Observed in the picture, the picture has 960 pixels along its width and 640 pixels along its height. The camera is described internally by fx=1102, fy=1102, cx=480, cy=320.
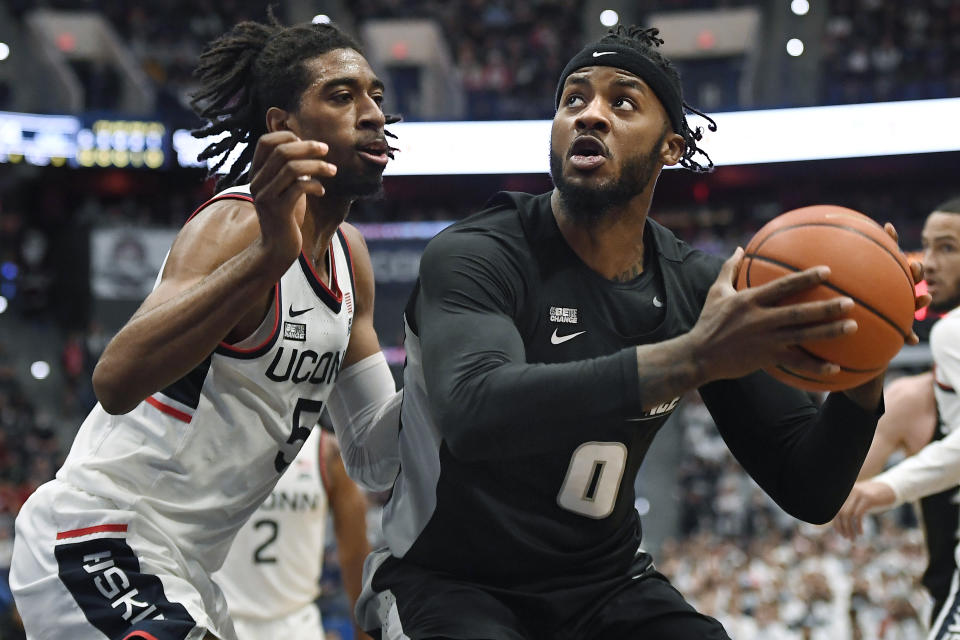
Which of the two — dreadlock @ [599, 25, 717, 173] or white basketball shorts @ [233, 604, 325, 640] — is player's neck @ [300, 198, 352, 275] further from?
white basketball shorts @ [233, 604, 325, 640]

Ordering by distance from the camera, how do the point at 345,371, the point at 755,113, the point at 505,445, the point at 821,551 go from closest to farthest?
1. the point at 505,445
2. the point at 345,371
3. the point at 821,551
4. the point at 755,113

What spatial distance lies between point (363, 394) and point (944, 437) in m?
2.70

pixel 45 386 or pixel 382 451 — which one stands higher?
pixel 382 451

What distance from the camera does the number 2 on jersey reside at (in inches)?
110

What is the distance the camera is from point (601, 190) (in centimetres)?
284

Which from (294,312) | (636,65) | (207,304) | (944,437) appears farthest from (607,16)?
(207,304)

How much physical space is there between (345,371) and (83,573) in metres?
1.06

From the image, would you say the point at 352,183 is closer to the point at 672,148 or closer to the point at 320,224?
the point at 320,224

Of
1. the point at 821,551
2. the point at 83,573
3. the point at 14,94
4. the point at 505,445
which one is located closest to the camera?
the point at 505,445

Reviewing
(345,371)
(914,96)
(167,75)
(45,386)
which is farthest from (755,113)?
(345,371)

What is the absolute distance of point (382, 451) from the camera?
3.50m

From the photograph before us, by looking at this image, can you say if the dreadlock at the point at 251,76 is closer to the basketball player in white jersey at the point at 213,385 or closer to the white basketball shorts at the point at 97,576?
the basketball player in white jersey at the point at 213,385

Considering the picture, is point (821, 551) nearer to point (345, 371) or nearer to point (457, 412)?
point (345, 371)

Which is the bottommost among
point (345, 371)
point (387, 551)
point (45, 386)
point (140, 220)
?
point (45, 386)
